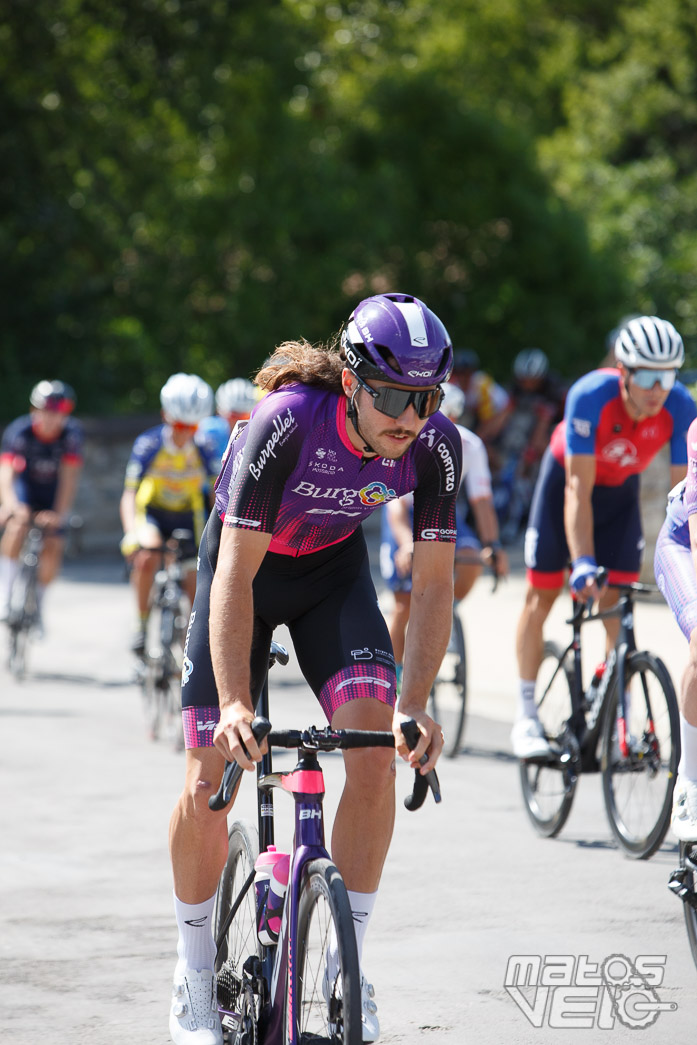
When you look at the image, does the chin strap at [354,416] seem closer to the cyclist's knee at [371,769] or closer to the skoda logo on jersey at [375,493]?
the skoda logo on jersey at [375,493]

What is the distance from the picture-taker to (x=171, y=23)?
947 inches

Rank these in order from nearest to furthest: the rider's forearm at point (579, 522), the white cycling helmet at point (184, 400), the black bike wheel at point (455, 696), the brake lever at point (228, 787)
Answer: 1. the brake lever at point (228, 787)
2. the rider's forearm at point (579, 522)
3. the black bike wheel at point (455, 696)
4. the white cycling helmet at point (184, 400)

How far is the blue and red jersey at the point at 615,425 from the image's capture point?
6863mm

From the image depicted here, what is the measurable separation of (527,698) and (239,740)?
4.00 metres

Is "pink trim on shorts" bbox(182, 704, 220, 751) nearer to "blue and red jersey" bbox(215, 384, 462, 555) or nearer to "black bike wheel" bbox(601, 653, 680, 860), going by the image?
"blue and red jersey" bbox(215, 384, 462, 555)

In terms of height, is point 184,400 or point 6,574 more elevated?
point 184,400

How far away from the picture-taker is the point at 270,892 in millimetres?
3811

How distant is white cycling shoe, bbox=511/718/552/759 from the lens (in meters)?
6.95

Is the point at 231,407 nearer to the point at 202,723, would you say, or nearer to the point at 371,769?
the point at 202,723

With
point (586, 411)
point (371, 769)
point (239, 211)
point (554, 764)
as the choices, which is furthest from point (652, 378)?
point (239, 211)

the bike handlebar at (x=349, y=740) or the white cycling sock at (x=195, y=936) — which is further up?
the bike handlebar at (x=349, y=740)

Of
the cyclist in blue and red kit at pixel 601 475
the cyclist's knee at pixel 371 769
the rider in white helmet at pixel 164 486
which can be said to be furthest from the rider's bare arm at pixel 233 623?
the rider in white helmet at pixel 164 486

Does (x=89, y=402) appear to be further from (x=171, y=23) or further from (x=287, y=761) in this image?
(x=287, y=761)

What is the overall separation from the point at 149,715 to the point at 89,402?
1519cm
